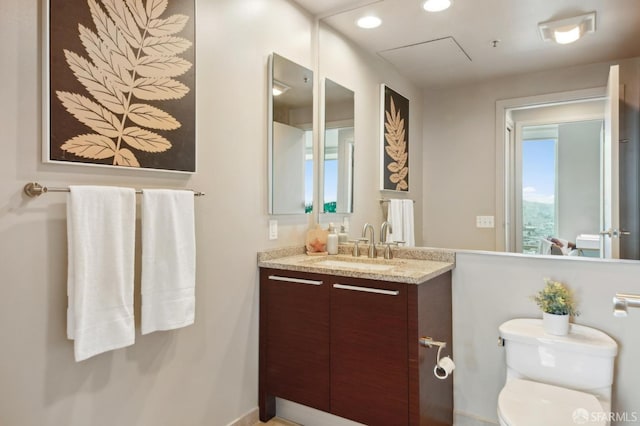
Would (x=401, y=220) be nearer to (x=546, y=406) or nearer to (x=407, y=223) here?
(x=407, y=223)

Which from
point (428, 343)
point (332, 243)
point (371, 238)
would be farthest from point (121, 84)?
point (428, 343)

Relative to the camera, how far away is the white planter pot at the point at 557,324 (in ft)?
5.88

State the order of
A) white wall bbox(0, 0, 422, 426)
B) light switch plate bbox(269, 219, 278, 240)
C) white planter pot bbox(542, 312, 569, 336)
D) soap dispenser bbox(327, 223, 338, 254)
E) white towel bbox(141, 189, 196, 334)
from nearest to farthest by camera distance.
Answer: white wall bbox(0, 0, 422, 426) < white towel bbox(141, 189, 196, 334) < white planter pot bbox(542, 312, 569, 336) < light switch plate bbox(269, 219, 278, 240) < soap dispenser bbox(327, 223, 338, 254)

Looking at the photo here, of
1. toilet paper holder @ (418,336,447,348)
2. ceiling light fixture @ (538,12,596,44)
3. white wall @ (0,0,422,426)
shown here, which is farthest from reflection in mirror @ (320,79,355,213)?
ceiling light fixture @ (538,12,596,44)

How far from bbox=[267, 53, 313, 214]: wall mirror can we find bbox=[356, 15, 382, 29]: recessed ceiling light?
0.45 metres

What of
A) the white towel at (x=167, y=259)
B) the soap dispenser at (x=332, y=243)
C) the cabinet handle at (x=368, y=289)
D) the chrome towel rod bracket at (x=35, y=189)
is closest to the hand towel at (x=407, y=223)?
the soap dispenser at (x=332, y=243)

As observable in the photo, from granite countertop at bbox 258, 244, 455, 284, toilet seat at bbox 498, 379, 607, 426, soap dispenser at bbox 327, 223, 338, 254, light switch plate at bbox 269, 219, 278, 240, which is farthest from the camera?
soap dispenser at bbox 327, 223, 338, 254

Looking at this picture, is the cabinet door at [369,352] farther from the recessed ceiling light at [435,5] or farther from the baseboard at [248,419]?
the recessed ceiling light at [435,5]

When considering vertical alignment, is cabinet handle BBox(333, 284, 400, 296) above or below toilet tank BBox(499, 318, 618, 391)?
above

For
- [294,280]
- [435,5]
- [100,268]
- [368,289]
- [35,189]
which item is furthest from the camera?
[435,5]

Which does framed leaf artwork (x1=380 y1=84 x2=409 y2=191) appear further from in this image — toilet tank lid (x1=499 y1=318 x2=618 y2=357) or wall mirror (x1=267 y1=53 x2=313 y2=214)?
toilet tank lid (x1=499 y1=318 x2=618 y2=357)

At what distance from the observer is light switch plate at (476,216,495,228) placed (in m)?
2.16

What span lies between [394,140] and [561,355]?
4.84 ft

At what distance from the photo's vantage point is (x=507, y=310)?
2.07 meters
